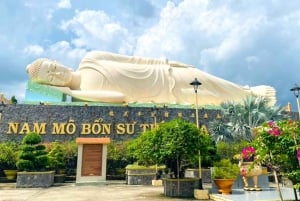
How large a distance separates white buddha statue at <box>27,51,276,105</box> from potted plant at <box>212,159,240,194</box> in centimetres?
906

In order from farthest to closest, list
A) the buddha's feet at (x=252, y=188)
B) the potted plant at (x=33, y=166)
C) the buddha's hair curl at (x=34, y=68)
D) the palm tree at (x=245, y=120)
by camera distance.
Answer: the buddha's hair curl at (x=34, y=68), the palm tree at (x=245, y=120), the potted plant at (x=33, y=166), the buddha's feet at (x=252, y=188)

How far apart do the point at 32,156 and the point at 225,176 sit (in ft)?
24.5

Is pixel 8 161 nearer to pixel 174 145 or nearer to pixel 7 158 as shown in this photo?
pixel 7 158

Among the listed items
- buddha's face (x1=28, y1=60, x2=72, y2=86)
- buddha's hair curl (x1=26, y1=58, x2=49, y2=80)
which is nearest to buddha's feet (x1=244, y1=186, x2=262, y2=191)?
buddha's face (x1=28, y1=60, x2=72, y2=86)

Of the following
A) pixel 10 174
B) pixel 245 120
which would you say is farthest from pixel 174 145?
pixel 10 174

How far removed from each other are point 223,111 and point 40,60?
34.1 feet

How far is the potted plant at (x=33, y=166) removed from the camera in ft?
38.7

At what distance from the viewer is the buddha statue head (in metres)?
17.3

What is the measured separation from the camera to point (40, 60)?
17469 millimetres

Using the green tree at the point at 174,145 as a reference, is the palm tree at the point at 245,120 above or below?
above

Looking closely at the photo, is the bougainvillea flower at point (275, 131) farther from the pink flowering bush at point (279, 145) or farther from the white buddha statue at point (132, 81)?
the white buddha statue at point (132, 81)

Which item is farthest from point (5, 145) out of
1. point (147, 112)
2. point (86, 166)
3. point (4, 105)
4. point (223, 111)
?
point (223, 111)

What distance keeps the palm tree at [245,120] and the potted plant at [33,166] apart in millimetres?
7696

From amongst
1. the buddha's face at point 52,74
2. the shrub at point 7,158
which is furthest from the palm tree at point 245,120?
the shrub at point 7,158
